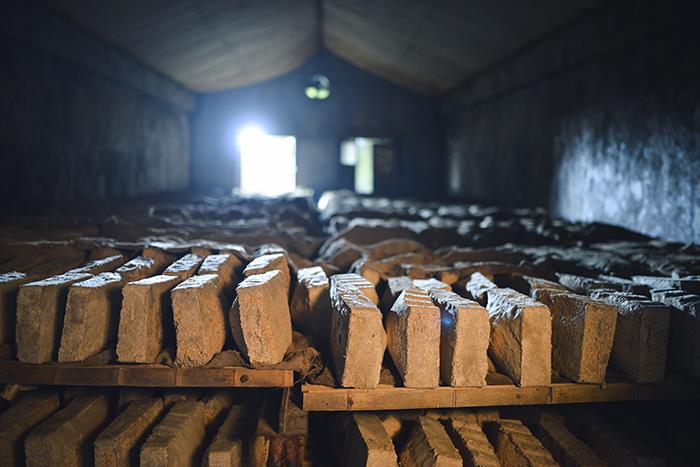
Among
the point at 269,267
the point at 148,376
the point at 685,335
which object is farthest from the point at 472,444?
the point at 148,376

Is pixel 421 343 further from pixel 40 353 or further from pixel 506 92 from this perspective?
pixel 506 92

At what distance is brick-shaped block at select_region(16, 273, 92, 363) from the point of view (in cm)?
270

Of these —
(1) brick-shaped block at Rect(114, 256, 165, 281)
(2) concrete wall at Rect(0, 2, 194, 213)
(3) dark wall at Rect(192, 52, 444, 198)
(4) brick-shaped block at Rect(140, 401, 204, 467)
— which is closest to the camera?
(4) brick-shaped block at Rect(140, 401, 204, 467)

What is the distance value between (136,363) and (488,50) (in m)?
9.33

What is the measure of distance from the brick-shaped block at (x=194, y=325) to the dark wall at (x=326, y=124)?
43.9ft

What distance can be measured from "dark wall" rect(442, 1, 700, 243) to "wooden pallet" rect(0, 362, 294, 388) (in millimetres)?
5245

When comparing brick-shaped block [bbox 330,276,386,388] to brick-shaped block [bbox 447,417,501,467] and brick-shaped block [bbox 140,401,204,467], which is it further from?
brick-shaped block [bbox 140,401,204,467]

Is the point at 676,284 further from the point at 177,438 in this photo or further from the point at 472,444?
the point at 177,438

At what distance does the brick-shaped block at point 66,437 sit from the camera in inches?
99.9

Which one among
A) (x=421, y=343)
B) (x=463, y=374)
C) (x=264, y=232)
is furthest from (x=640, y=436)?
→ (x=264, y=232)

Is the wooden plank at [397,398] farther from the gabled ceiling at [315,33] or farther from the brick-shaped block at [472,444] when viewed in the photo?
the gabled ceiling at [315,33]

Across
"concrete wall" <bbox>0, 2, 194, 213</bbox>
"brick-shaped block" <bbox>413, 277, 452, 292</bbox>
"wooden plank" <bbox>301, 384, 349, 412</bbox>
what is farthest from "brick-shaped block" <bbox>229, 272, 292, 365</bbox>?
"concrete wall" <bbox>0, 2, 194, 213</bbox>

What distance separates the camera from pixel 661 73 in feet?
20.4

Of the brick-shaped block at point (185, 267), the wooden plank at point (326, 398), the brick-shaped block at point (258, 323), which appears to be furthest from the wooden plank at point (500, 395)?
the brick-shaped block at point (185, 267)
